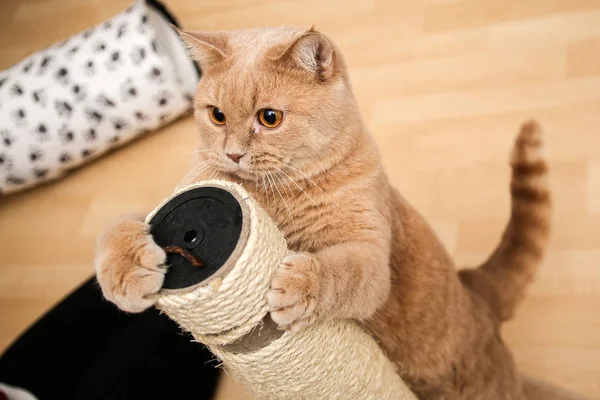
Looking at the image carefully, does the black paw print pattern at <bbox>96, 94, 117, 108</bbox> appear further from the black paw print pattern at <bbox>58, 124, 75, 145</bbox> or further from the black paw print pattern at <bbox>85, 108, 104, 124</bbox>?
the black paw print pattern at <bbox>58, 124, 75, 145</bbox>

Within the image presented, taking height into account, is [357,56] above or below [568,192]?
above

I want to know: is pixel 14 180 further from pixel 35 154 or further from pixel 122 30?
pixel 122 30

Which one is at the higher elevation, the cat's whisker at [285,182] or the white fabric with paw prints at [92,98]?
the cat's whisker at [285,182]

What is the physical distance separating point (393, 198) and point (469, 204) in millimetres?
777

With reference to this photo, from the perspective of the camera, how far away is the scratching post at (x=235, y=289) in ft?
2.84

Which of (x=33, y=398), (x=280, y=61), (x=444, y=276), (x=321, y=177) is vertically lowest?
(x=33, y=398)

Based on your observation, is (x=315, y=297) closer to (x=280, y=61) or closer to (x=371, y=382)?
(x=371, y=382)

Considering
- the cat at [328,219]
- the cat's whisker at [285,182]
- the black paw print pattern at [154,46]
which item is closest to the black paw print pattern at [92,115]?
the black paw print pattern at [154,46]

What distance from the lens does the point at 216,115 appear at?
121cm

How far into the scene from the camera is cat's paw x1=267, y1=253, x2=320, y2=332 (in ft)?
2.98

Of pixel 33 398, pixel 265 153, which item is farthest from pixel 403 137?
pixel 33 398

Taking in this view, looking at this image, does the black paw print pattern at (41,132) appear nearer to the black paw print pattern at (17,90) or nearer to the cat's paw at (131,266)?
the black paw print pattern at (17,90)

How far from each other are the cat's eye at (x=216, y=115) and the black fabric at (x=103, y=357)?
69 cm

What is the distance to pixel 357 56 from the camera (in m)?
2.62
